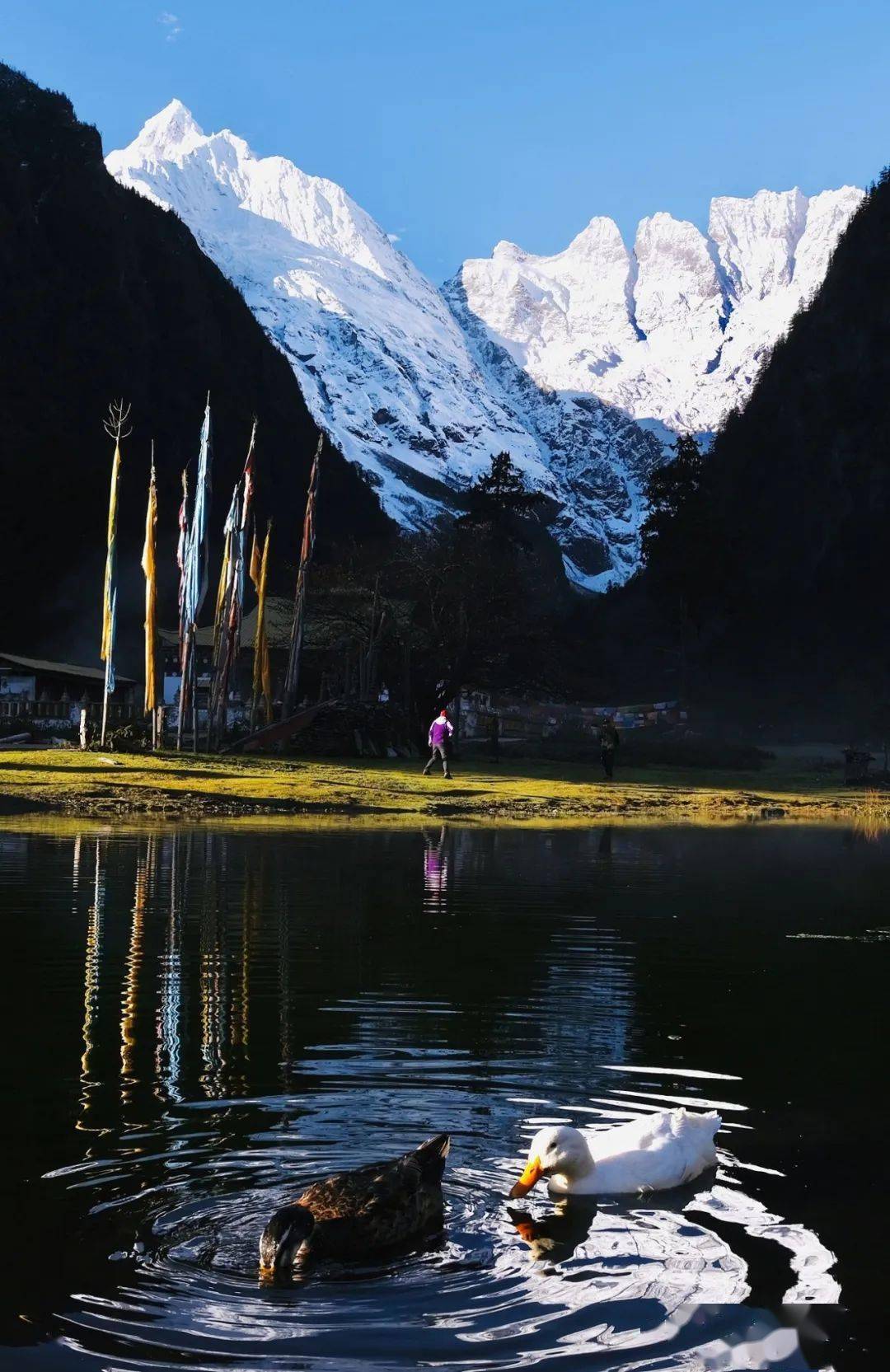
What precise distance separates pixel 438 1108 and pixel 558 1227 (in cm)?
209

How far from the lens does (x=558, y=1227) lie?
805 cm

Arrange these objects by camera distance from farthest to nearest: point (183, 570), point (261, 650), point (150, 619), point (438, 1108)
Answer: point (261, 650) < point (183, 570) < point (150, 619) < point (438, 1108)

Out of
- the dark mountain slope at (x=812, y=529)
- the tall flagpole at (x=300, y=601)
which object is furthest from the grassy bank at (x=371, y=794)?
the dark mountain slope at (x=812, y=529)

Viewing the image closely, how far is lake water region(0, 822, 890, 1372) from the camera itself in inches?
259

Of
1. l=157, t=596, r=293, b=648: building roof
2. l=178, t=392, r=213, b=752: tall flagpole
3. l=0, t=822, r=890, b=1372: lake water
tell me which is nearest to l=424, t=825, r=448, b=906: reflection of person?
l=0, t=822, r=890, b=1372: lake water

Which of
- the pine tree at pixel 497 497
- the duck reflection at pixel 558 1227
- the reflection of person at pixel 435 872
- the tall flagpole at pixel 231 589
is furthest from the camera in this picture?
the pine tree at pixel 497 497

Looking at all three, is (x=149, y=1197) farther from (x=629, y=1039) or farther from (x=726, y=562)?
(x=726, y=562)

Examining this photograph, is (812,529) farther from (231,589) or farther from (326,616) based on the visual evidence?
(231,589)

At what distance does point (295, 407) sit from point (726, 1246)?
611ft

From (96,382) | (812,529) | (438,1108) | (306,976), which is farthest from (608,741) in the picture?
(96,382)

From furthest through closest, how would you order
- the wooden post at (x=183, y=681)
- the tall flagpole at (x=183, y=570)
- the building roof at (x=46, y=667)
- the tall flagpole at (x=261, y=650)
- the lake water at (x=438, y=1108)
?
the building roof at (x=46, y=667) < the tall flagpole at (x=261, y=650) < the tall flagpole at (x=183, y=570) < the wooden post at (x=183, y=681) < the lake water at (x=438, y=1108)

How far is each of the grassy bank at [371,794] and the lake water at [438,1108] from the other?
1650 cm

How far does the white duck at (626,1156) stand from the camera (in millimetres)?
8320

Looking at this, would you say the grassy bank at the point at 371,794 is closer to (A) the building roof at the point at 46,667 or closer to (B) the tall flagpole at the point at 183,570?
(B) the tall flagpole at the point at 183,570
